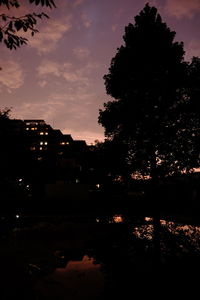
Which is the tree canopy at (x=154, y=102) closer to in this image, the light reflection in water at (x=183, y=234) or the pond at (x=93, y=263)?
the light reflection in water at (x=183, y=234)

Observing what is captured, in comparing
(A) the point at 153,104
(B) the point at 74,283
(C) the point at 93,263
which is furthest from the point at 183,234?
(A) the point at 153,104

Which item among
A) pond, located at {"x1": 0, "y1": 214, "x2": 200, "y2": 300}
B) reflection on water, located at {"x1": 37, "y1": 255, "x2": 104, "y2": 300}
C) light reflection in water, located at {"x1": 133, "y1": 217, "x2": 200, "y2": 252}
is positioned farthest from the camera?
light reflection in water, located at {"x1": 133, "y1": 217, "x2": 200, "y2": 252}

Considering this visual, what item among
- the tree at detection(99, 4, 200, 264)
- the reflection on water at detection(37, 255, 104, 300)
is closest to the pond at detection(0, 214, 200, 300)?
the reflection on water at detection(37, 255, 104, 300)

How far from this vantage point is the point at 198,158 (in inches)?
979

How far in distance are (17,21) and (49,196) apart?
28.1 meters

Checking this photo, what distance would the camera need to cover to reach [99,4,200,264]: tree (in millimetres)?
25281

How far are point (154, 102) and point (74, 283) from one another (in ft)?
69.8

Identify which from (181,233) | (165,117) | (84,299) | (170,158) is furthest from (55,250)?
(165,117)

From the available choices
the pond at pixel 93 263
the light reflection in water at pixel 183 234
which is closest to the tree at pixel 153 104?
the light reflection in water at pixel 183 234

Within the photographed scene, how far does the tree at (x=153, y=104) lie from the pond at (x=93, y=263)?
11.3 meters

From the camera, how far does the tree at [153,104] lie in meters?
25.3

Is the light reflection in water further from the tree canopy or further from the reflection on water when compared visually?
the tree canopy

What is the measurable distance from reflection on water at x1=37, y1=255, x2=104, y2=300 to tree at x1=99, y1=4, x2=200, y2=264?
57.9 ft

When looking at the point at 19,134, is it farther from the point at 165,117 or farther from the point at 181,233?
the point at 181,233
